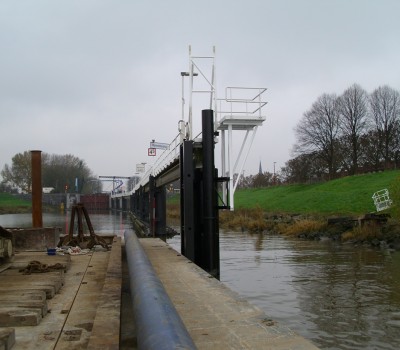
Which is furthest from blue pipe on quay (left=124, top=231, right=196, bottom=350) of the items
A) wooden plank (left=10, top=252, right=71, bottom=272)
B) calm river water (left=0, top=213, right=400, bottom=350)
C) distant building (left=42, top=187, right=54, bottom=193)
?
distant building (left=42, top=187, right=54, bottom=193)

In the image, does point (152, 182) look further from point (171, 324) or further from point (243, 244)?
point (171, 324)

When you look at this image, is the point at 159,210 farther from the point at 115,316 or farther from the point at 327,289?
the point at 115,316

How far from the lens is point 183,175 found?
11203 millimetres

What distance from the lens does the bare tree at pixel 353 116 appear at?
2416 inches

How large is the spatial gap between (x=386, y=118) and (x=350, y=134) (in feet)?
16.3

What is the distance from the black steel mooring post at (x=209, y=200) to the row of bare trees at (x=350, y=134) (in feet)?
174

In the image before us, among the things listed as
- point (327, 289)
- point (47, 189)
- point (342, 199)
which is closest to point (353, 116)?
point (342, 199)

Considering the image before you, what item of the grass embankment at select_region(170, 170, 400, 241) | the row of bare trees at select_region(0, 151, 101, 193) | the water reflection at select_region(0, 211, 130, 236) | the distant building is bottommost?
the water reflection at select_region(0, 211, 130, 236)

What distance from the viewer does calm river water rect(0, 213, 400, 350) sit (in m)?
7.87

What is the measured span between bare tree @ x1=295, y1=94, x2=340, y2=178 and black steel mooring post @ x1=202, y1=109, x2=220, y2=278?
55394 millimetres

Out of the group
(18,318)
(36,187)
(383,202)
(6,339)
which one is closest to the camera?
(6,339)

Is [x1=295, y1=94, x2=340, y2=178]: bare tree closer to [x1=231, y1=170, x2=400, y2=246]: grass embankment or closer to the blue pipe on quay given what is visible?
[x1=231, y1=170, x2=400, y2=246]: grass embankment

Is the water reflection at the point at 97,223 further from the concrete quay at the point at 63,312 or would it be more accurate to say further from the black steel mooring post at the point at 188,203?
the concrete quay at the point at 63,312

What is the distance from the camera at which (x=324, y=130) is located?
64.4 meters
